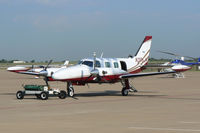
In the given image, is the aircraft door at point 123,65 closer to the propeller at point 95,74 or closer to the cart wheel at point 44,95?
the propeller at point 95,74

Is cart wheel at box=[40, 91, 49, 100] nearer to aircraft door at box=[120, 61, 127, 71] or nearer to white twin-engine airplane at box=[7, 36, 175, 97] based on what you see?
white twin-engine airplane at box=[7, 36, 175, 97]

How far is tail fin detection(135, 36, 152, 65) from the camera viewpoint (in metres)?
33.5

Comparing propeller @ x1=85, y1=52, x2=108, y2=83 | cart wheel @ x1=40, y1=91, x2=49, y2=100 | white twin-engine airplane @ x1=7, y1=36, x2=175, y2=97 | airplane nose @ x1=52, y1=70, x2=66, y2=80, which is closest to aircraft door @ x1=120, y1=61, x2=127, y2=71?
white twin-engine airplane @ x1=7, y1=36, x2=175, y2=97

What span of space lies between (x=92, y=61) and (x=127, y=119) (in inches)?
505

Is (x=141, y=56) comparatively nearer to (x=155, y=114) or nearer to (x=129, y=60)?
(x=129, y=60)

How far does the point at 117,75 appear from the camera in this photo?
97.9 ft

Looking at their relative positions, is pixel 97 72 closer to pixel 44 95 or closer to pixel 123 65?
pixel 123 65

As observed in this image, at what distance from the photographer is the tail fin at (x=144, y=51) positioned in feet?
110

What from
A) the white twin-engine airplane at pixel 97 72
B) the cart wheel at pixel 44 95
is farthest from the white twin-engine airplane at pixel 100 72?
the cart wheel at pixel 44 95

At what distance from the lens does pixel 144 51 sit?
111 ft

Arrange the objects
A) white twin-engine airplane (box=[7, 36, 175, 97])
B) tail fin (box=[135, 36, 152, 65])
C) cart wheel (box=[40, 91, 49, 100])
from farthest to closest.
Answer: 1. tail fin (box=[135, 36, 152, 65])
2. white twin-engine airplane (box=[7, 36, 175, 97])
3. cart wheel (box=[40, 91, 49, 100])

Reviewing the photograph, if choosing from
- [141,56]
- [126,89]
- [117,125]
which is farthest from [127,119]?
[141,56]

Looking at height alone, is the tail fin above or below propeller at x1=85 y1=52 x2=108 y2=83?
above

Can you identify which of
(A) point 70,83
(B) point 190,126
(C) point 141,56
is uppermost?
(C) point 141,56
